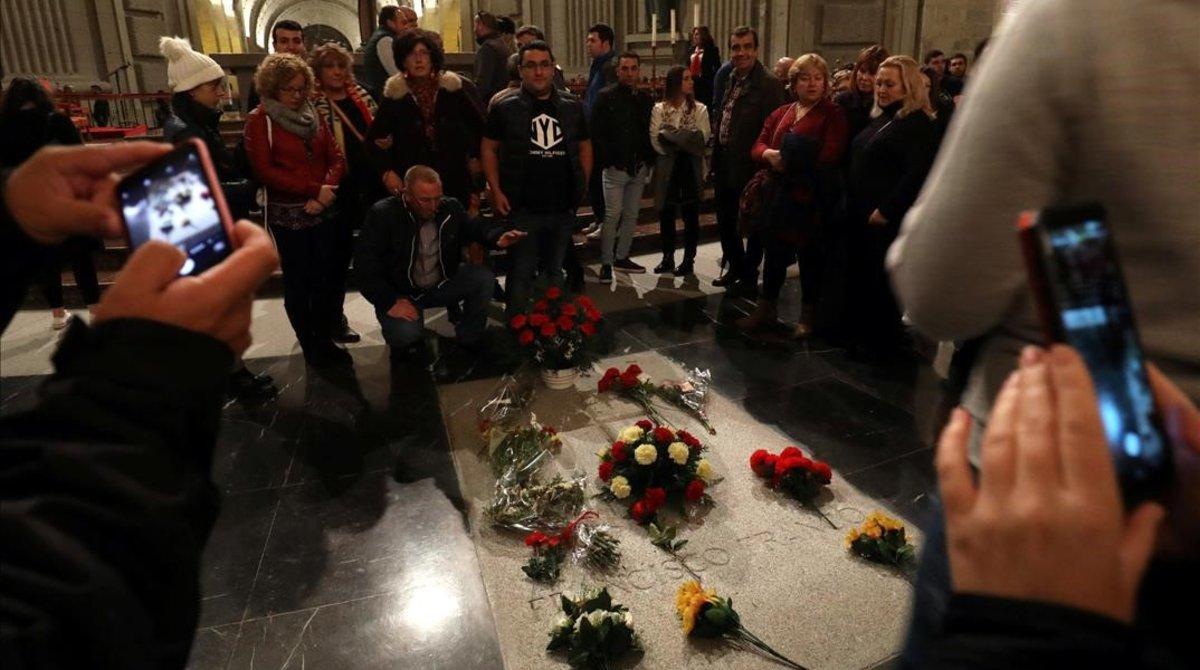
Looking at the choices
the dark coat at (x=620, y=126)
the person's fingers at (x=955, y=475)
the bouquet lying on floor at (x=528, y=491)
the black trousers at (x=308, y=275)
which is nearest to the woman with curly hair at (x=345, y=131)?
the black trousers at (x=308, y=275)

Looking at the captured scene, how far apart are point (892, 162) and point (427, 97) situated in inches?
112

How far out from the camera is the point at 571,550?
8.57 feet

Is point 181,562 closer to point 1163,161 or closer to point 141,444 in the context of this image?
point 141,444

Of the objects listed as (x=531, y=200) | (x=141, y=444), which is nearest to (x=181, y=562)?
(x=141, y=444)

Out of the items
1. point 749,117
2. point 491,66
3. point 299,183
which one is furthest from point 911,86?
point 491,66

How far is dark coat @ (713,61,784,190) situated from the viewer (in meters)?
5.27

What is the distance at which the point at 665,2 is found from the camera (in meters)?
11.8

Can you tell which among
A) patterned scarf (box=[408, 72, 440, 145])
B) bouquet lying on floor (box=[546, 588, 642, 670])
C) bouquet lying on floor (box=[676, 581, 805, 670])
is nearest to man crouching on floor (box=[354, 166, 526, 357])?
patterned scarf (box=[408, 72, 440, 145])

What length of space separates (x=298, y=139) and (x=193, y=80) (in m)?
0.55

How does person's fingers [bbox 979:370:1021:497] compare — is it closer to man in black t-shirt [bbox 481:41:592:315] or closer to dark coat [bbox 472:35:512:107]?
man in black t-shirt [bbox 481:41:592:315]

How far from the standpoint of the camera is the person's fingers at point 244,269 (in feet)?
2.29

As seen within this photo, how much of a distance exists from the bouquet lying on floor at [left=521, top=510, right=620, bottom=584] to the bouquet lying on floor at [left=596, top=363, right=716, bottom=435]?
107cm

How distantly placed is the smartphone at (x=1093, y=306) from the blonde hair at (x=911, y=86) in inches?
142

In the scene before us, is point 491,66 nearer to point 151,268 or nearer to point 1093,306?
point 151,268
